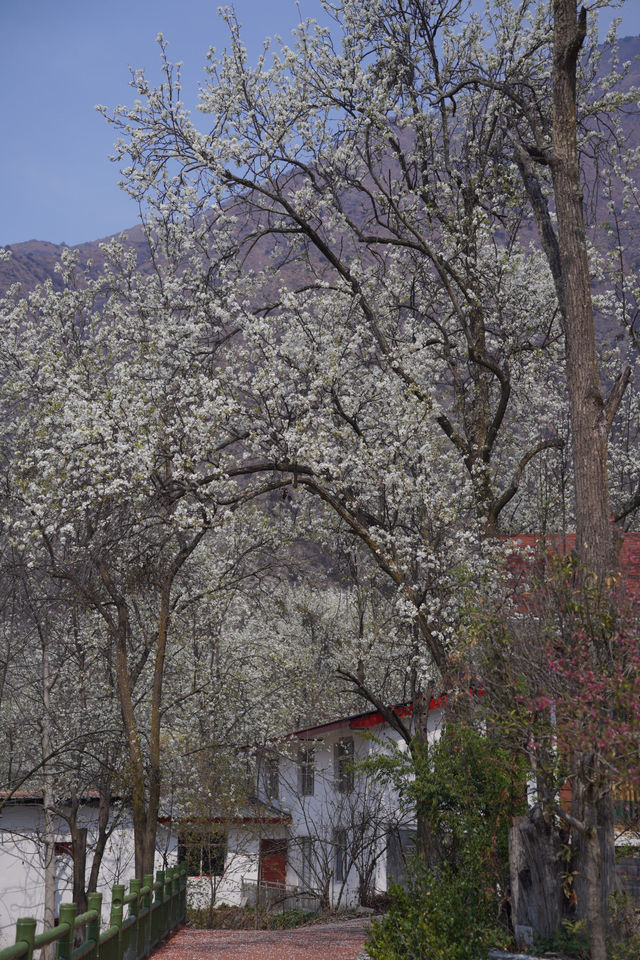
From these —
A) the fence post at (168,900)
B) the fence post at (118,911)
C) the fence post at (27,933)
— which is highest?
the fence post at (27,933)

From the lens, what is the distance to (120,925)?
30.1 feet

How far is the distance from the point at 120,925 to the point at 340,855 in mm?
18412

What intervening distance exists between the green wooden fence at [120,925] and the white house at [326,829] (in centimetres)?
485

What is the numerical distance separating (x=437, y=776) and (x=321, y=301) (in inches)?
285

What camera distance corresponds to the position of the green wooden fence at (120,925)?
5.54 meters

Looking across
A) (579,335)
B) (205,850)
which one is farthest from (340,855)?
(579,335)

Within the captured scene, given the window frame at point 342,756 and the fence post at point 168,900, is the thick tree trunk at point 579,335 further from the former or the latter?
the window frame at point 342,756

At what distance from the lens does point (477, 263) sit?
13.0 meters

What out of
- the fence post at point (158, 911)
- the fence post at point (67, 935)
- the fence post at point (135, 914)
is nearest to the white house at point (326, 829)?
the fence post at point (158, 911)

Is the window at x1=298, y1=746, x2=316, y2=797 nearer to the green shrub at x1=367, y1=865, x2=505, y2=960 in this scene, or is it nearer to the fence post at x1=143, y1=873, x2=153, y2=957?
the fence post at x1=143, y1=873, x2=153, y2=957

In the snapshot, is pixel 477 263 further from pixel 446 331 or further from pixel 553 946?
pixel 553 946

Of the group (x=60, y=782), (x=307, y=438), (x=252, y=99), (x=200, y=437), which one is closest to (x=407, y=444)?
(x=307, y=438)

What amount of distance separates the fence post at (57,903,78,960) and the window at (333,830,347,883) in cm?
1668

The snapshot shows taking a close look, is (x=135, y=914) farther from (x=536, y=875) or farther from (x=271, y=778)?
(x=271, y=778)
